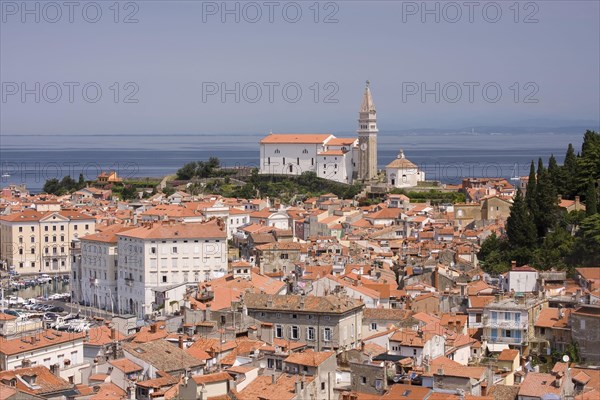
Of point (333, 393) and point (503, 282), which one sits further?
point (503, 282)

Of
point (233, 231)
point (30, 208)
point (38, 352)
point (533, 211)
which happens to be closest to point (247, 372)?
point (38, 352)

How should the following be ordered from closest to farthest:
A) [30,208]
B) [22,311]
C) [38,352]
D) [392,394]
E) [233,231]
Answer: [392,394] < [38,352] < [22,311] < [233,231] < [30,208]

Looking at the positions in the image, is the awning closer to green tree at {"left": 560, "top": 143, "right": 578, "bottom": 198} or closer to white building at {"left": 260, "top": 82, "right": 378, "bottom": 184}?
green tree at {"left": 560, "top": 143, "right": 578, "bottom": 198}

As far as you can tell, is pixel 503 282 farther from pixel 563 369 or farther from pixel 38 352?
pixel 38 352

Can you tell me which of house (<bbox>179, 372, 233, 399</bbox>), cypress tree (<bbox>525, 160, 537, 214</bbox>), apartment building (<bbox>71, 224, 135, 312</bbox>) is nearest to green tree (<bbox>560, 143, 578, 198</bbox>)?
cypress tree (<bbox>525, 160, 537, 214</bbox>)

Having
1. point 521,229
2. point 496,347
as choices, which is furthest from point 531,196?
point 496,347

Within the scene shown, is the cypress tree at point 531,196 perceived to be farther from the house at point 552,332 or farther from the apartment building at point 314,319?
the apartment building at point 314,319

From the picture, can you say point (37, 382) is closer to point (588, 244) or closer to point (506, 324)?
point (506, 324)
